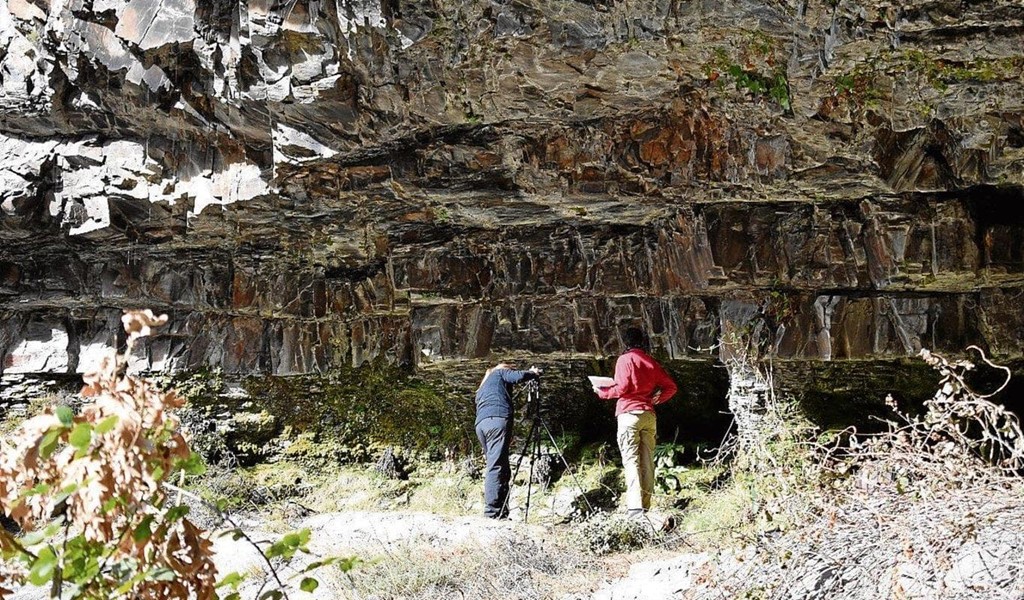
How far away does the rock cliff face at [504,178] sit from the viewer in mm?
5977

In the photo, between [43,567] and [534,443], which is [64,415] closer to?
[43,567]

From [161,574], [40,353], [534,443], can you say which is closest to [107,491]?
[161,574]

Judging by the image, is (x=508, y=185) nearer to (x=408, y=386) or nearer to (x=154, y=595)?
(x=408, y=386)

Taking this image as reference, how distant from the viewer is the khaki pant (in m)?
7.57

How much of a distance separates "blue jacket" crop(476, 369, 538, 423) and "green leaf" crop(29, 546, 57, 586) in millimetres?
6112

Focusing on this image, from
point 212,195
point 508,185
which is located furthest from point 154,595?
point 212,195

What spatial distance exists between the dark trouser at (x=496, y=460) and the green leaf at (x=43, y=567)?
608cm

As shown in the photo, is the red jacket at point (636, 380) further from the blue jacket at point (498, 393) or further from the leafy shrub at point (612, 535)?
the leafy shrub at point (612, 535)

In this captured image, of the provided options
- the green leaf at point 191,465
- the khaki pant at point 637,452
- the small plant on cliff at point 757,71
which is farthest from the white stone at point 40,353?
the green leaf at point 191,465

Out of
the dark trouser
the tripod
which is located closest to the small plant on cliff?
the tripod

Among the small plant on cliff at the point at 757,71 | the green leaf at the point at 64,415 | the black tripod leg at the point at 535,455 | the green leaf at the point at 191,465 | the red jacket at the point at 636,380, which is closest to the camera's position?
the green leaf at the point at 64,415

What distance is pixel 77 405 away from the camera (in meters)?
10.8

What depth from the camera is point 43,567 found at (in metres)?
2.00

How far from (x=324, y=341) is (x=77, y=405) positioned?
2.98 m
